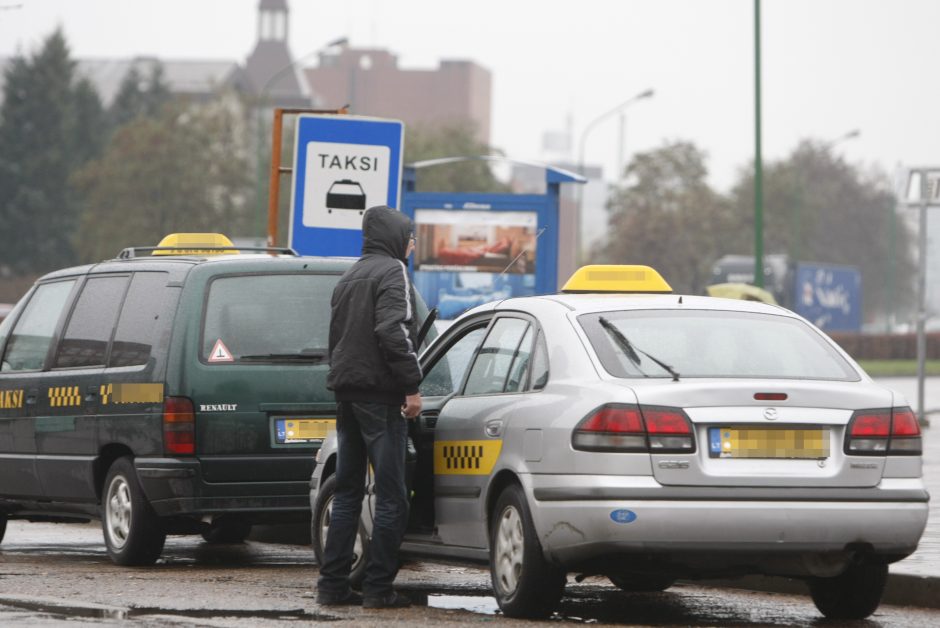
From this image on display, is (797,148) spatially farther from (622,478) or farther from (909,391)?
(622,478)

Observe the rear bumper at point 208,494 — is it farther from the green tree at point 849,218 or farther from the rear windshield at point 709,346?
the green tree at point 849,218

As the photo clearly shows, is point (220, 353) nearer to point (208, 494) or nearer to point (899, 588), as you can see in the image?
point (208, 494)

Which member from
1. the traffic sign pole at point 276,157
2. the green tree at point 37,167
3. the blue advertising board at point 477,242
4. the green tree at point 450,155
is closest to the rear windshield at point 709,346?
the traffic sign pole at point 276,157

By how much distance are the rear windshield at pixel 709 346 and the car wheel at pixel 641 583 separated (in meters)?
1.48

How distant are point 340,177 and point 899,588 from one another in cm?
680

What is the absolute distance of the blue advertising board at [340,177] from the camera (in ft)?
47.8

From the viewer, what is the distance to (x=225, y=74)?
15388cm

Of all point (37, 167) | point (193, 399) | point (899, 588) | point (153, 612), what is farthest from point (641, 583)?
point (37, 167)

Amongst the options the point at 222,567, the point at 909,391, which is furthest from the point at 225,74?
the point at 222,567

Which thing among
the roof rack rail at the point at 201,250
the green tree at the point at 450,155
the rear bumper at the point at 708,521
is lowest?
the rear bumper at the point at 708,521

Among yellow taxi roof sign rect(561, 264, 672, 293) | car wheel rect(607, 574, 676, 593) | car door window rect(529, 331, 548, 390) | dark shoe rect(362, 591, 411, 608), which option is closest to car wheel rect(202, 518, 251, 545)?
car wheel rect(607, 574, 676, 593)

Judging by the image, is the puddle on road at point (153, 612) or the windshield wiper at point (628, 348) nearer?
the windshield wiper at point (628, 348)

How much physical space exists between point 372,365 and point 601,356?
1130 millimetres

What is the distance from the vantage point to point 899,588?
9.08 metres
